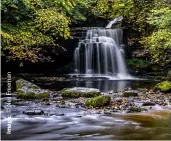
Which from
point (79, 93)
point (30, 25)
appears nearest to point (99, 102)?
point (79, 93)

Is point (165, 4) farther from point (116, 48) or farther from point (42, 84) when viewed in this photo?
point (42, 84)

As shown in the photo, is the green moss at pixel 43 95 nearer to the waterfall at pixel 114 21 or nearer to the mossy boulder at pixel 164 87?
the mossy boulder at pixel 164 87

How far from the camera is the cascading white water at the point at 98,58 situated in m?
17.9

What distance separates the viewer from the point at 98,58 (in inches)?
710

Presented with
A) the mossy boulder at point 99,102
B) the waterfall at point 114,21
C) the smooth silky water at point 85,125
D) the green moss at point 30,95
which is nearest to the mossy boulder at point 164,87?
the smooth silky water at point 85,125

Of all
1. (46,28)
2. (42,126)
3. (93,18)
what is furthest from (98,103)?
(93,18)

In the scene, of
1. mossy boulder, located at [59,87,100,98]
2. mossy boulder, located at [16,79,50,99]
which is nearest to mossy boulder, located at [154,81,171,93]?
mossy boulder, located at [59,87,100,98]

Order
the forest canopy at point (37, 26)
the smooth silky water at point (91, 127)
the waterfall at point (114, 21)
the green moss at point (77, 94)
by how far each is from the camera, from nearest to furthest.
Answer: the smooth silky water at point (91, 127) → the green moss at point (77, 94) → the forest canopy at point (37, 26) → the waterfall at point (114, 21)

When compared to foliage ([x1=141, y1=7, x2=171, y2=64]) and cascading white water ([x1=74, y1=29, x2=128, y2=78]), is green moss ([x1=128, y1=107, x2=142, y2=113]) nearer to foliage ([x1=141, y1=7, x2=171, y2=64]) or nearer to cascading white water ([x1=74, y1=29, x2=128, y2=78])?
foliage ([x1=141, y1=7, x2=171, y2=64])

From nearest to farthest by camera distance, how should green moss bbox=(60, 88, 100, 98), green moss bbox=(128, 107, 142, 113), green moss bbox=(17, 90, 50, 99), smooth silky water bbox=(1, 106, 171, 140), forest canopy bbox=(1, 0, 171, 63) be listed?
1. smooth silky water bbox=(1, 106, 171, 140)
2. green moss bbox=(128, 107, 142, 113)
3. green moss bbox=(17, 90, 50, 99)
4. green moss bbox=(60, 88, 100, 98)
5. forest canopy bbox=(1, 0, 171, 63)

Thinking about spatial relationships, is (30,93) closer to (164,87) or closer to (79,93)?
(79,93)

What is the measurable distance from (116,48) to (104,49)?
82cm

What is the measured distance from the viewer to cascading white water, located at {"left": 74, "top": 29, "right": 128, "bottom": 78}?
17.9 m

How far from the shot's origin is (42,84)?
45.6ft
